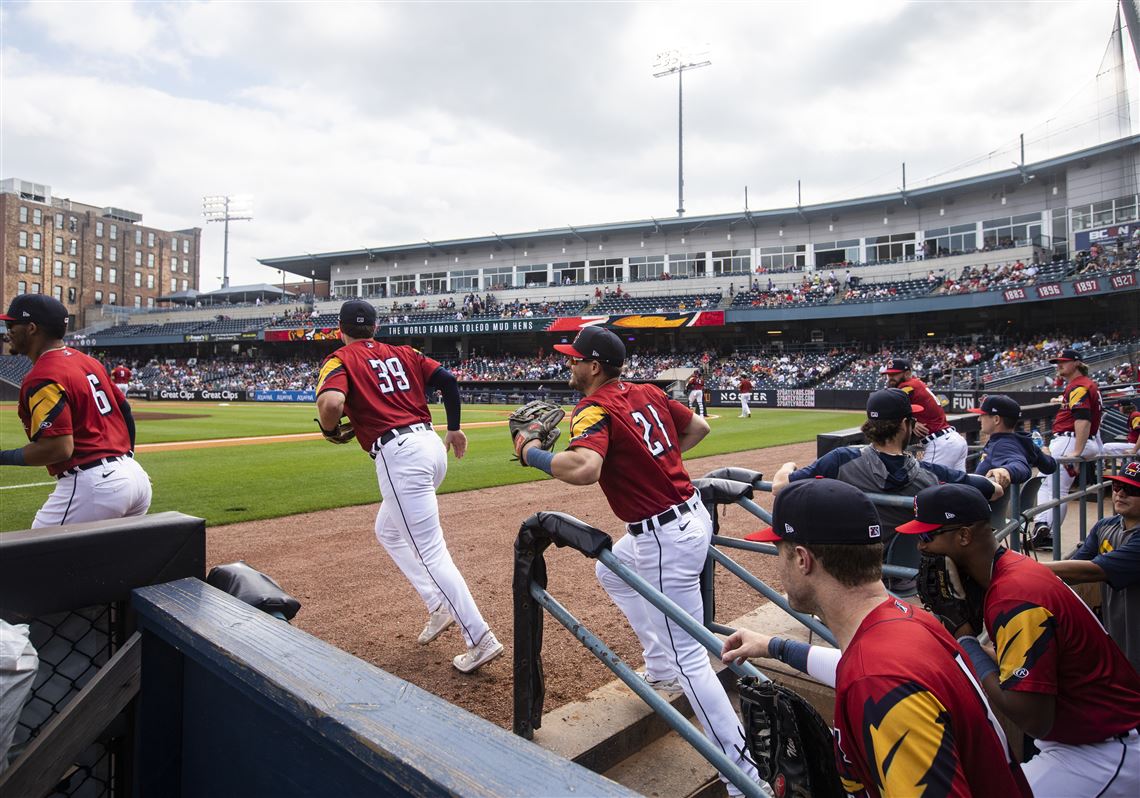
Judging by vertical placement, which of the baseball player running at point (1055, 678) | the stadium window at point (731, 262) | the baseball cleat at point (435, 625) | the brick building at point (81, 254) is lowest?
the baseball cleat at point (435, 625)

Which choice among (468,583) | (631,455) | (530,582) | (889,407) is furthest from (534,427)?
(468,583)

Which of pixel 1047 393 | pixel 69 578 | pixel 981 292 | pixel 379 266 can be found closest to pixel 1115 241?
pixel 981 292

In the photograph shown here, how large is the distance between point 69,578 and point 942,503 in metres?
2.79

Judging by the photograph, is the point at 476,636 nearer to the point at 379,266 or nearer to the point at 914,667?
the point at 914,667

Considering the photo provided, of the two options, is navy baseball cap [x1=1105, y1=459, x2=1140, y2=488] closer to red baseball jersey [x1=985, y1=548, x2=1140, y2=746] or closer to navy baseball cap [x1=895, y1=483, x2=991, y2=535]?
red baseball jersey [x1=985, y1=548, x2=1140, y2=746]

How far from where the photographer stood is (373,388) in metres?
4.21

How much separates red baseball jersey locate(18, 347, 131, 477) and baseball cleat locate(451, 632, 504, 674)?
7.81 feet

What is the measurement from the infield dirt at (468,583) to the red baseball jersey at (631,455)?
123 centimetres

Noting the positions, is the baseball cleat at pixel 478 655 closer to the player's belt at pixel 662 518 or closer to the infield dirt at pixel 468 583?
the infield dirt at pixel 468 583

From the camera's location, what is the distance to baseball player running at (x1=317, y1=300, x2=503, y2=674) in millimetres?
3994

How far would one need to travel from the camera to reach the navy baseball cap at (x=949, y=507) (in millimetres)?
2553

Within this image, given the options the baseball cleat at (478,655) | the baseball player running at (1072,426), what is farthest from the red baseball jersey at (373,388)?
the baseball player running at (1072,426)

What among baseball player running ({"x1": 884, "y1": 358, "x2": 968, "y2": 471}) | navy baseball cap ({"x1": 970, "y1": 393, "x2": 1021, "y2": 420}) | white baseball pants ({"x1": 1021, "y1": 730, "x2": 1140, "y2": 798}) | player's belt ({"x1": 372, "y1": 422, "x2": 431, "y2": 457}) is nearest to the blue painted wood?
player's belt ({"x1": 372, "y1": 422, "x2": 431, "y2": 457})

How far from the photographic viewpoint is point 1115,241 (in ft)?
108
